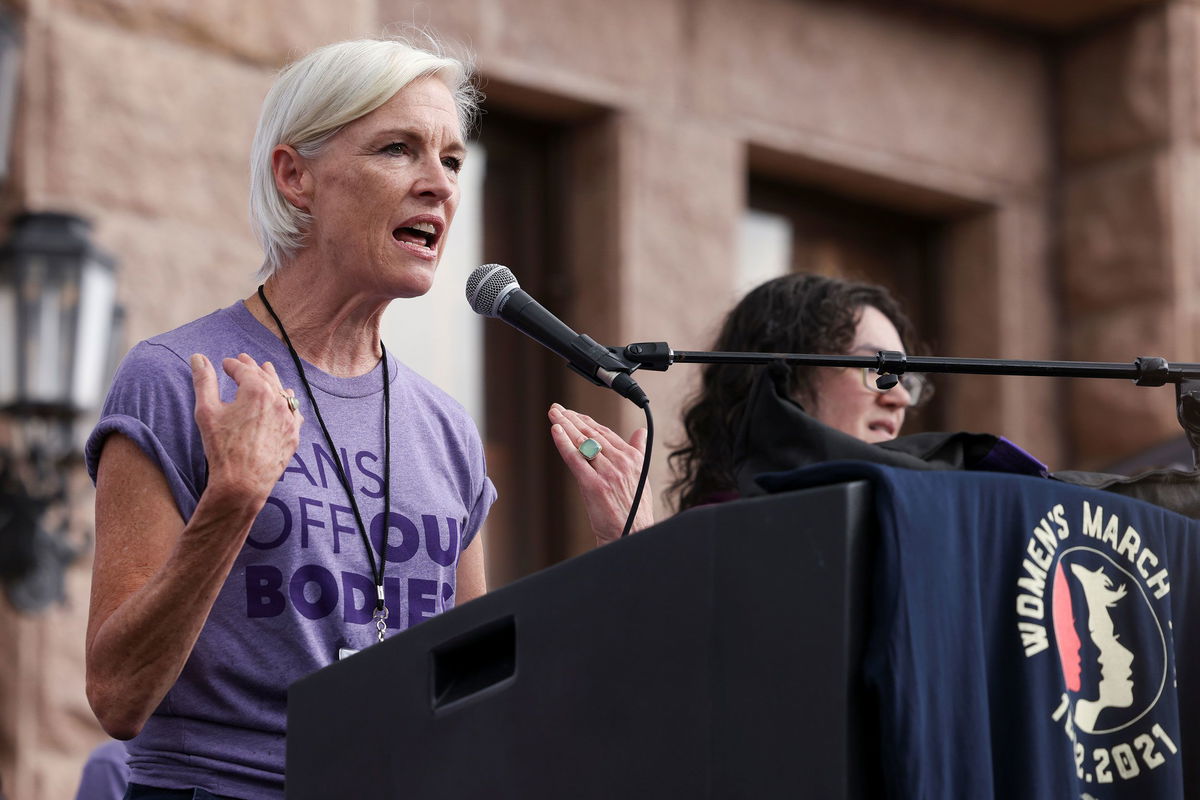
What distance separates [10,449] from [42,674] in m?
0.44

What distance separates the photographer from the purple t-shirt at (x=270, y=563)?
1.98 m

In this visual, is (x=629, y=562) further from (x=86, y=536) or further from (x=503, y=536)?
(x=503, y=536)

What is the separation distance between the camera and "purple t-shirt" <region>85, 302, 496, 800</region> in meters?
1.98

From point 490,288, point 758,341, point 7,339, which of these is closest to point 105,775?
point 7,339

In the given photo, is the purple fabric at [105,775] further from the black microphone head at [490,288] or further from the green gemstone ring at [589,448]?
the black microphone head at [490,288]

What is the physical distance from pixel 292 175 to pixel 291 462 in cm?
41

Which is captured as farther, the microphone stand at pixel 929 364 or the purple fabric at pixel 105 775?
the purple fabric at pixel 105 775

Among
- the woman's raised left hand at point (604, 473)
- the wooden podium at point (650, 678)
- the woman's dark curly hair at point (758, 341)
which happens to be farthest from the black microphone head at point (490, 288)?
the woman's dark curly hair at point (758, 341)

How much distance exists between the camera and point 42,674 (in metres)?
3.47

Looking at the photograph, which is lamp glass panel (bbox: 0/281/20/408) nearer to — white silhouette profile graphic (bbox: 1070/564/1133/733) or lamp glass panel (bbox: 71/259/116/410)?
lamp glass panel (bbox: 71/259/116/410)

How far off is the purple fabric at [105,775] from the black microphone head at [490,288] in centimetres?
141

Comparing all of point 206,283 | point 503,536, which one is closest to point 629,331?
point 503,536

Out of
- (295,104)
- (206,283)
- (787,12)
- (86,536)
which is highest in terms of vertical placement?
(787,12)

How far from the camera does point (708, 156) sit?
4898 mm
